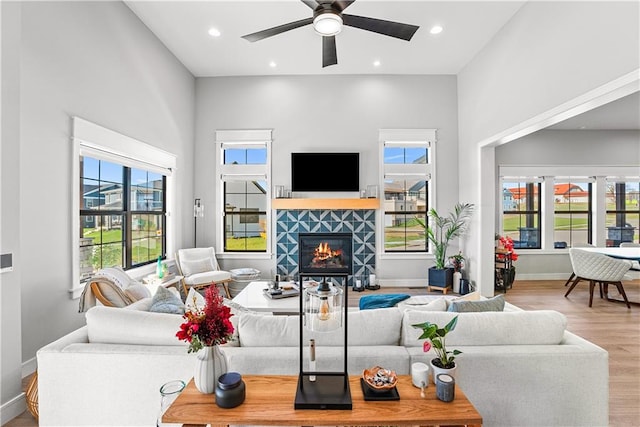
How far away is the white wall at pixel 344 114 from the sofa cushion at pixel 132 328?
399 centimetres

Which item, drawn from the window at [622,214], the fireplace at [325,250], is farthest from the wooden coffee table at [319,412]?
the window at [622,214]

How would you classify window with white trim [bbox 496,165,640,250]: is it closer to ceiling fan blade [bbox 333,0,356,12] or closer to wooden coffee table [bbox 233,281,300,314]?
wooden coffee table [bbox 233,281,300,314]

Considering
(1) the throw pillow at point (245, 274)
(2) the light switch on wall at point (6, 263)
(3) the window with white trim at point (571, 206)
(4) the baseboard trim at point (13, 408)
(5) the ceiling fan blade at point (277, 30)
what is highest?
(5) the ceiling fan blade at point (277, 30)

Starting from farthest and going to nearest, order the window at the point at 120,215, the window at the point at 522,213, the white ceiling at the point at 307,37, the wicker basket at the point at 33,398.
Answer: the window at the point at 522,213 → the white ceiling at the point at 307,37 → the window at the point at 120,215 → the wicker basket at the point at 33,398

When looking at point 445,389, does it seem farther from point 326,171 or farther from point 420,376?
point 326,171

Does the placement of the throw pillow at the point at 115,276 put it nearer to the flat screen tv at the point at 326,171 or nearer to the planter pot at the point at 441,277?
the flat screen tv at the point at 326,171

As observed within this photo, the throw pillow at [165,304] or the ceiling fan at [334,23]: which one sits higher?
the ceiling fan at [334,23]

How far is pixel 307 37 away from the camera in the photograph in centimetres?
452

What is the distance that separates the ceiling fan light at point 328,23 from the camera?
265 cm

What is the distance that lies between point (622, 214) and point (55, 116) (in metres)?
9.33

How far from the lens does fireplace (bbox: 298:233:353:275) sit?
5.71 metres

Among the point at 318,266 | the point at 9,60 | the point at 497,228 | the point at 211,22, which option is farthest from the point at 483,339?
the point at 497,228

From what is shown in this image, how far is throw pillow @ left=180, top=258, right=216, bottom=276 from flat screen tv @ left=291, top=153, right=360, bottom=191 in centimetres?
196

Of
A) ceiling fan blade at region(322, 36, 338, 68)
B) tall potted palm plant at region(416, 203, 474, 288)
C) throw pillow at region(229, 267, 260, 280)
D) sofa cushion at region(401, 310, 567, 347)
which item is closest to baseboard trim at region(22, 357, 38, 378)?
throw pillow at region(229, 267, 260, 280)
